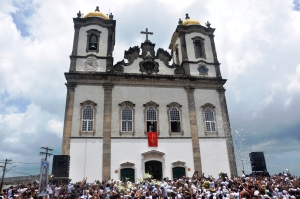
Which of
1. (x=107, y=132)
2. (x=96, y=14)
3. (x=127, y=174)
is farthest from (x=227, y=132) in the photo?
(x=96, y=14)

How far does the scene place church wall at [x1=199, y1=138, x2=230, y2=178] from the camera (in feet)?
71.7

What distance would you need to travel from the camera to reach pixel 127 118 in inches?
890

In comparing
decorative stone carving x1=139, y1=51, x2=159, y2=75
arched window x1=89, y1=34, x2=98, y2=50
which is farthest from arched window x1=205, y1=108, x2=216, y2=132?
arched window x1=89, y1=34, x2=98, y2=50

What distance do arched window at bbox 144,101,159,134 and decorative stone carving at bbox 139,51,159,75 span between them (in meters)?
3.86

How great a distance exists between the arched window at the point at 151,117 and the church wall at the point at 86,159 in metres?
4.67

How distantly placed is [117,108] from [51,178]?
829 cm

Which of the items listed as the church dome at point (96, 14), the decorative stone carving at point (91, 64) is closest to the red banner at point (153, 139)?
the decorative stone carving at point (91, 64)

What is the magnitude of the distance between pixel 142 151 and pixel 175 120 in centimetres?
465

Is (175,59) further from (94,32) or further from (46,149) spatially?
(46,149)

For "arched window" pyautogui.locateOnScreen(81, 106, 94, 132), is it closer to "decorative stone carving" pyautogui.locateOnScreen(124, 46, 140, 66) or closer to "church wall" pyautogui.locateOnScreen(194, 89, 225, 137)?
"decorative stone carving" pyautogui.locateOnScreen(124, 46, 140, 66)

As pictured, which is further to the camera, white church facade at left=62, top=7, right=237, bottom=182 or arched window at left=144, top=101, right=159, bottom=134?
arched window at left=144, top=101, right=159, bottom=134

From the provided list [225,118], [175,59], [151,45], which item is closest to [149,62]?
[151,45]

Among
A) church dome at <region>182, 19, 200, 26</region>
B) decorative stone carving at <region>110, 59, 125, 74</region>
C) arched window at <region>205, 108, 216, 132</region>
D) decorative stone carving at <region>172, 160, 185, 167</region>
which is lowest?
decorative stone carving at <region>172, 160, 185, 167</region>

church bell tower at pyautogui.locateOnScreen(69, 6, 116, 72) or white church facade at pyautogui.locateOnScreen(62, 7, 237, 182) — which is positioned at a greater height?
church bell tower at pyautogui.locateOnScreen(69, 6, 116, 72)
